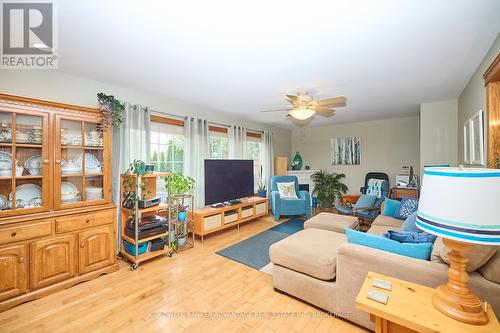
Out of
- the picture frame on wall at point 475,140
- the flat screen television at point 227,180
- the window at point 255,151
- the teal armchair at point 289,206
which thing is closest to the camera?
the picture frame on wall at point 475,140

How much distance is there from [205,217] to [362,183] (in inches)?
174

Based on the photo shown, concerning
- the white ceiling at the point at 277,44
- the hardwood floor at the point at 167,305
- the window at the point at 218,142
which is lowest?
the hardwood floor at the point at 167,305

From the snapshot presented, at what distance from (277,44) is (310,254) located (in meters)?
1.92

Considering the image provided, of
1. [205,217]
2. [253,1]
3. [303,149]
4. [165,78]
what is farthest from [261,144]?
[253,1]

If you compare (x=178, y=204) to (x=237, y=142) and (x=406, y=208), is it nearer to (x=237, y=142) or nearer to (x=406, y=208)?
(x=237, y=142)

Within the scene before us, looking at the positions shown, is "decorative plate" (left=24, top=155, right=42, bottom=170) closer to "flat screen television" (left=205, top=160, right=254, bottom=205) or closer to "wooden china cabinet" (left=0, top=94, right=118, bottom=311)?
"wooden china cabinet" (left=0, top=94, right=118, bottom=311)

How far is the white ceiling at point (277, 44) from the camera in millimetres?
1484

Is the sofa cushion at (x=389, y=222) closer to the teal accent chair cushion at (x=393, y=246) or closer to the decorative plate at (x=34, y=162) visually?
the teal accent chair cushion at (x=393, y=246)

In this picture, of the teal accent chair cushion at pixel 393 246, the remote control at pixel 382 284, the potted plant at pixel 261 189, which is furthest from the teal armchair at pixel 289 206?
the remote control at pixel 382 284

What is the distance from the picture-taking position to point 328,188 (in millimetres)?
5918

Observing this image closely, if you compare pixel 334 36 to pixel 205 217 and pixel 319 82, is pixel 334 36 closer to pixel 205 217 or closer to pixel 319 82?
pixel 319 82

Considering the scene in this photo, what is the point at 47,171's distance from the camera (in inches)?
87.2

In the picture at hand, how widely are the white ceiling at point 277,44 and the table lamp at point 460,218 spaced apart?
1.20 metres

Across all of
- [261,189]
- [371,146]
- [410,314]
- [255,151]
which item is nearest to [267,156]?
[255,151]
